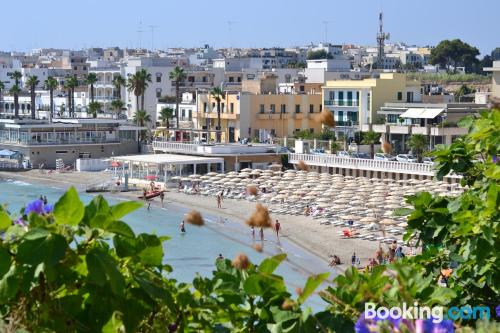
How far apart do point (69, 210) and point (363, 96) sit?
55.9 meters

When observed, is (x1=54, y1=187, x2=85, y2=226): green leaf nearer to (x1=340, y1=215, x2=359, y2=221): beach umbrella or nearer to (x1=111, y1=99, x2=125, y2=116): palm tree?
(x1=340, y1=215, x2=359, y2=221): beach umbrella

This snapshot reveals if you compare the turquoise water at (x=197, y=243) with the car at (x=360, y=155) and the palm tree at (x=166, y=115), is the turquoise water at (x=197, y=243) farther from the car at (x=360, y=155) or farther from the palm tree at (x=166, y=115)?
the palm tree at (x=166, y=115)

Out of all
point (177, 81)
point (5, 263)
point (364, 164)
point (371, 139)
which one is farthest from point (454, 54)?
point (5, 263)

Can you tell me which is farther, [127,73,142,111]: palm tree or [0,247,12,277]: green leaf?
[127,73,142,111]: palm tree

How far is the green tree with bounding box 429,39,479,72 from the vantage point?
118 m

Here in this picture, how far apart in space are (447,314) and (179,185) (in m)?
43.5

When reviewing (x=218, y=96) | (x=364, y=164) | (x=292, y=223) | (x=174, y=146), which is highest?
(x=218, y=96)

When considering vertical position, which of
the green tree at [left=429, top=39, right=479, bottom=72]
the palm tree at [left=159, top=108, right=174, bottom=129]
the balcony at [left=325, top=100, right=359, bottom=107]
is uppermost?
the green tree at [left=429, top=39, right=479, bottom=72]

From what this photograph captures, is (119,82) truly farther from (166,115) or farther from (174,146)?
(174,146)

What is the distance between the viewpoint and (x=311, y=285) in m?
3.93

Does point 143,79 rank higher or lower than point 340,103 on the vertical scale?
higher

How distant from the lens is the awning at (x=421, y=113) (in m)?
52.1

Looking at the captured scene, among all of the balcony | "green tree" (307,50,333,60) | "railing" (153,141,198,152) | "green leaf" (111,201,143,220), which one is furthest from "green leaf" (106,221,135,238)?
"green tree" (307,50,333,60)

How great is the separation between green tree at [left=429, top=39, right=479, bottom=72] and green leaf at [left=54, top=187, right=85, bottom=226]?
386 ft
